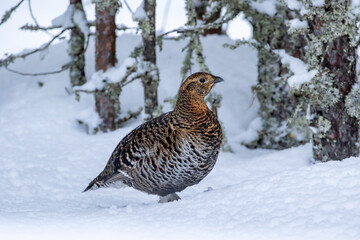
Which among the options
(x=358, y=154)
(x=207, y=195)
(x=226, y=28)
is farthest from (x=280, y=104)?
(x=207, y=195)

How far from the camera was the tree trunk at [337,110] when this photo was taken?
5180 mm

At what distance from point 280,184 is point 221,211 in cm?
51

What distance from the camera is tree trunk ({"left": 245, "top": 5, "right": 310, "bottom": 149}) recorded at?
7.31 m

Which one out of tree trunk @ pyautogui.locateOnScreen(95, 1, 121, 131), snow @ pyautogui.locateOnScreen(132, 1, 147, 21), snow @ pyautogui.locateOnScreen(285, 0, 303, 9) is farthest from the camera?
tree trunk @ pyautogui.locateOnScreen(95, 1, 121, 131)

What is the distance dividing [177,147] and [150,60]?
8.66 feet

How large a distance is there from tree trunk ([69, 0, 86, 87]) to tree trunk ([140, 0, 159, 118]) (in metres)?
1.61

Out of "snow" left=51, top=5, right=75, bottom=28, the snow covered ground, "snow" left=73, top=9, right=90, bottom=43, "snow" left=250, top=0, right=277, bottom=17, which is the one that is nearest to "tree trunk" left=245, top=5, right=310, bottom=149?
"snow" left=250, top=0, right=277, bottom=17

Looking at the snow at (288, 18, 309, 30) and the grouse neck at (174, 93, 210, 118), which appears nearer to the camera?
the grouse neck at (174, 93, 210, 118)

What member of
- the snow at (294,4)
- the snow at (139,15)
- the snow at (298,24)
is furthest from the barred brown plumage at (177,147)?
the snow at (139,15)

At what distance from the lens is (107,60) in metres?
7.64

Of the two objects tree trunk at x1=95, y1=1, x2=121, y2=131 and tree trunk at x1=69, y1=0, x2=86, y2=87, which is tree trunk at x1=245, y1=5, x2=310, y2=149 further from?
tree trunk at x1=69, y1=0, x2=86, y2=87

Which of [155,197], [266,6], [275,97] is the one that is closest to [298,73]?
[266,6]

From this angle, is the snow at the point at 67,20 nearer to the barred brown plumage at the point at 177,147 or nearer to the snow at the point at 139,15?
the snow at the point at 139,15

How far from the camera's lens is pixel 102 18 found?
7.52 meters
